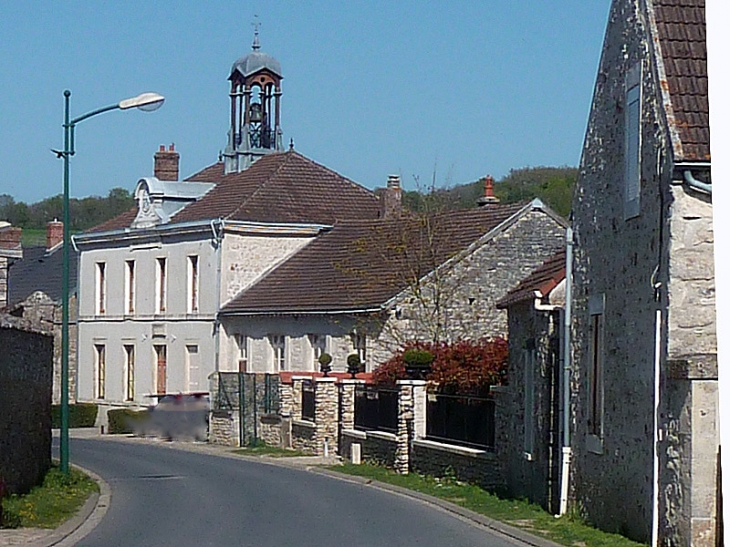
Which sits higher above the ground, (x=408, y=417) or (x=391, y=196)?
(x=391, y=196)

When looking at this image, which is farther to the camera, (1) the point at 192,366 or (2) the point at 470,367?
(1) the point at 192,366

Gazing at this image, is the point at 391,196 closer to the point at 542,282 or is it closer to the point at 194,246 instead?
the point at 194,246

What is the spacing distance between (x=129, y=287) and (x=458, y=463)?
2995 centimetres

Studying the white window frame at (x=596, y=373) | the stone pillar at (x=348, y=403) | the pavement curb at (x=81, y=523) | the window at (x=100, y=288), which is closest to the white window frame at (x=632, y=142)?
the white window frame at (x=596, y=373)

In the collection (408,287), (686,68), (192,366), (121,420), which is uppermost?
(686,68)

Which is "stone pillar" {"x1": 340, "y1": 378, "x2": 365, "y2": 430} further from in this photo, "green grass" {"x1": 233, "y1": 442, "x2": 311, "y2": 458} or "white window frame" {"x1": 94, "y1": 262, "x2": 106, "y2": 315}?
"white window frame" {"x1": 94, "y1": 262, "x2": 106, "y2": 315}

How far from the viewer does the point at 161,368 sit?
4931 cm

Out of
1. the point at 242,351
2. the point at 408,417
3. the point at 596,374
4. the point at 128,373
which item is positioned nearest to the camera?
the point at 596,374

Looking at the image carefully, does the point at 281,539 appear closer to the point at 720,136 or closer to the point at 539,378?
the point at 539,378

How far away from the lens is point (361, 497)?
22.2 m

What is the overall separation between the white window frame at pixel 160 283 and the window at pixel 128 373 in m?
2.88

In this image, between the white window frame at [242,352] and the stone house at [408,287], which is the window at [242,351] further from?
the stone house at [408,287]

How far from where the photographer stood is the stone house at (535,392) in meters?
18.2

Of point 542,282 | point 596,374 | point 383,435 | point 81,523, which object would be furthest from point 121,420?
point 596,374
